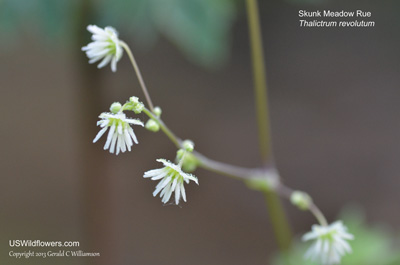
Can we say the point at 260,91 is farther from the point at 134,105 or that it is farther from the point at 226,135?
the point at 226,135

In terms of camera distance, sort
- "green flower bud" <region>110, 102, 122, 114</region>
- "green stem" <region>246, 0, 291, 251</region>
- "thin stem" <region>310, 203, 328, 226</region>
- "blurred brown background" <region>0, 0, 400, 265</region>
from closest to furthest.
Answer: "green flower bud" <region>110, 102, 122, 114</region> → "thin stem" <region>310, 203, 328, 226</region> → "green stem" <region>246, 0, 291, 251</region> → "blurred brown background" <region>0, 0, 400, 265</region>

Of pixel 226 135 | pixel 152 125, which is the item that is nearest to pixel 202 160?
pixel 152 125

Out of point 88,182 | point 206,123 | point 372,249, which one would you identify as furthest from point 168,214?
point 372,249

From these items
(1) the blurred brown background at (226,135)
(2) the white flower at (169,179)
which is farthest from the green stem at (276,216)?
(1) the blurred brown background at (226,135)

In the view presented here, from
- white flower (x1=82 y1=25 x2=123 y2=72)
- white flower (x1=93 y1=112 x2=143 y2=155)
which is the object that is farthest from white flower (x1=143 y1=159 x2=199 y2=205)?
white flower (x1=82 y1=25 x2=123 y2=72)

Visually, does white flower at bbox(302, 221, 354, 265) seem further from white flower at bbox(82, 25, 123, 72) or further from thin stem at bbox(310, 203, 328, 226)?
white flower at bbox(82, 25, 123, 72)

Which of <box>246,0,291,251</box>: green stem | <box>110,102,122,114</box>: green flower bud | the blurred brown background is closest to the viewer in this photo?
<box>110,102,122,114</box>: green flower bud

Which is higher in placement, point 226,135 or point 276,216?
point 226,135

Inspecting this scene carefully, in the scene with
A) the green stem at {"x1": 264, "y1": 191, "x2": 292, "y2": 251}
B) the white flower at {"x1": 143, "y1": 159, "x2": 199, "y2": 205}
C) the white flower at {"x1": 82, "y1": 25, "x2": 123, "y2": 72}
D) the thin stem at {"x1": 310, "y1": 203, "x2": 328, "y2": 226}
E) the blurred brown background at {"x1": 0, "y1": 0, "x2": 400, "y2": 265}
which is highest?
the blurred brown background at {"x1": 0, "y1": 0, "x2": 400, "y2": 265}

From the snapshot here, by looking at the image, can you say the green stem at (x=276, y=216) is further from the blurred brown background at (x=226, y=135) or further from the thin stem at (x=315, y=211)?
the blurred brown background at (x=226, y=135)
